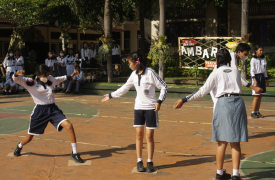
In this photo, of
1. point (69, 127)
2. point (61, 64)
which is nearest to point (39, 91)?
point (69, 127)

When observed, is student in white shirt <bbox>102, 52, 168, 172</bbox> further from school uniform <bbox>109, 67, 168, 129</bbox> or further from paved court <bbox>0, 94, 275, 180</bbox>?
paved court <bbox>0, 94, 275, 180</bbox>

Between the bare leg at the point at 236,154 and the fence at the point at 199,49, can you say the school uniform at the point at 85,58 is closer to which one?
the fence at the point at 199,49

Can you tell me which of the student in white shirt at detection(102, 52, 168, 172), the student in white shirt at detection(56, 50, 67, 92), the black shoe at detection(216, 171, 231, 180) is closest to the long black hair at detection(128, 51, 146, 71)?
the student in white shirt at detection(102, 52, 168, 172)

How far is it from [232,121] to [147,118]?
1.42 metres

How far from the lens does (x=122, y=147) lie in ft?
23.2

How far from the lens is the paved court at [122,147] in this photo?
5512 mm

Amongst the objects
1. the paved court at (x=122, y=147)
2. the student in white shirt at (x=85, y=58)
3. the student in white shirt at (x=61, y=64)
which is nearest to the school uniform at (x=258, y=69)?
the paved court at (x=122, y=147)

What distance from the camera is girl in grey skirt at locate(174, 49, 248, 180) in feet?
15.6

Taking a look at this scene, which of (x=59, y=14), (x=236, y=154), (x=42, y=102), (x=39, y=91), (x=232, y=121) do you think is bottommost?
(x=236, y=154)

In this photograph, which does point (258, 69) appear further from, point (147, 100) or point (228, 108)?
point (228, 108)

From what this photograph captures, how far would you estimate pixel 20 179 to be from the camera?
5.25 meters

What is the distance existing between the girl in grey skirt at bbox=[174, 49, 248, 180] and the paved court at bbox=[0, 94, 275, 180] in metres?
0.62

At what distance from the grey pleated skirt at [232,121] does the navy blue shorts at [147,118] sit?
1106 millimetres

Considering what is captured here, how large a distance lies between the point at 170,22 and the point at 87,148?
17.3 meters
